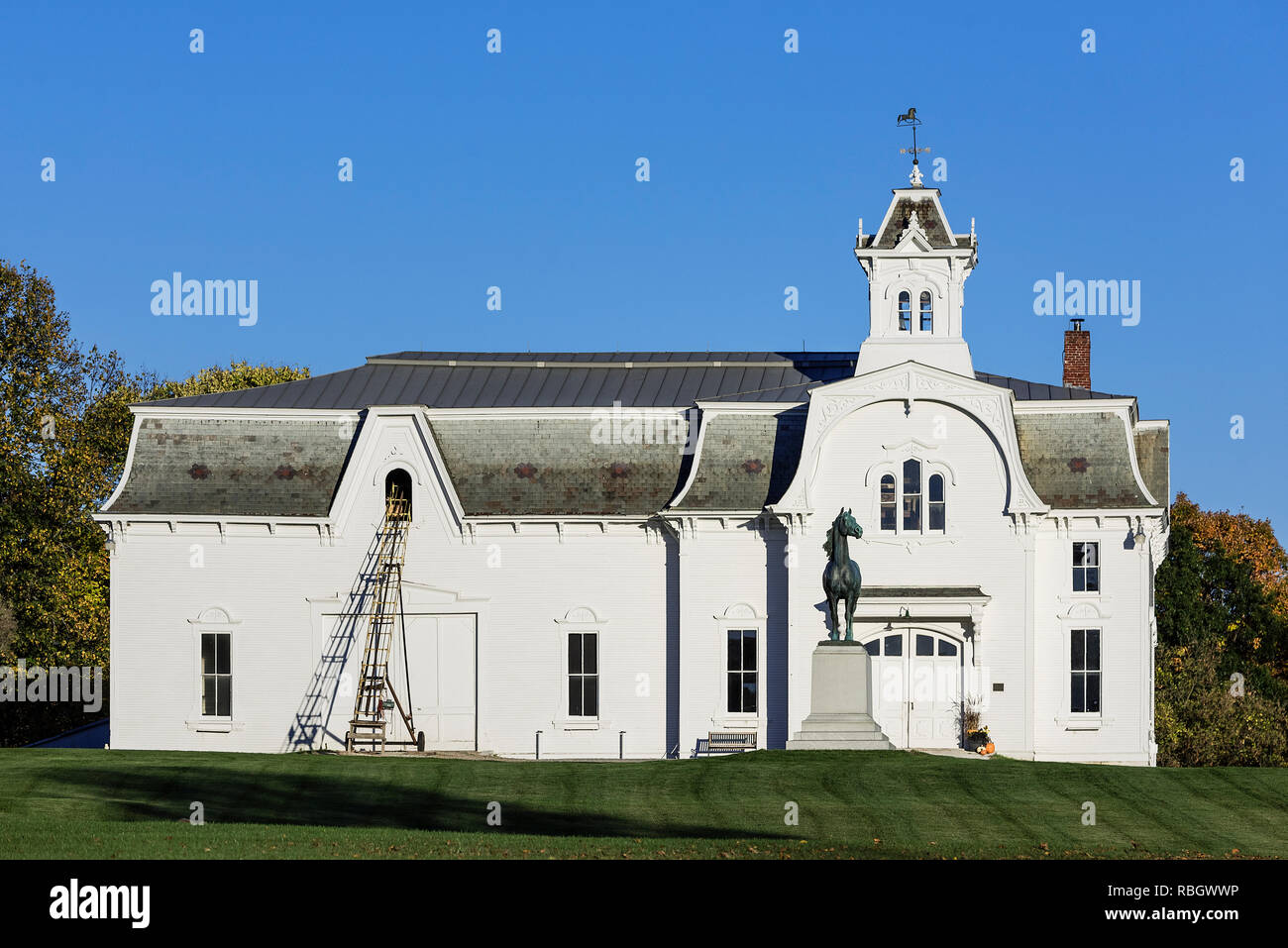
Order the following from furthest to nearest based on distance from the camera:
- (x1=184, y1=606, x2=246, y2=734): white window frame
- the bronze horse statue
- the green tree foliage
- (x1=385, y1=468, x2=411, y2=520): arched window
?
the green tree foliage, (x1=385, y1=468, x2=411, y2=520): arched window, (x1=184, y1=606, x2=246, y2=734): white window frame, the bronze horse statue

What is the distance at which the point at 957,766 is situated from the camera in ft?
100

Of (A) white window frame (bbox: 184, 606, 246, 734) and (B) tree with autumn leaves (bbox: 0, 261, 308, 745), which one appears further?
(B) tree with autumn leaves (bbox: 0, 261, 308, 745)

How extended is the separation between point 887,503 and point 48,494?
98.2 feet

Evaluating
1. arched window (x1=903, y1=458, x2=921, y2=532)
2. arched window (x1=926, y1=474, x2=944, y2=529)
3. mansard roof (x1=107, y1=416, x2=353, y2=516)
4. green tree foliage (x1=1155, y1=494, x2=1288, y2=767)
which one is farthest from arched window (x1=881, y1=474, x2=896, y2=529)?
green tree foliage (x1=1155, y1=494, x2=1288, y2=767)

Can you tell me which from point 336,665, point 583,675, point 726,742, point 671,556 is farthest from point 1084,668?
point 336,665

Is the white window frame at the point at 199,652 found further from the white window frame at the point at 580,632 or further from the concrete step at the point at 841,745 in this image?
the concrete step at the point at 841,745

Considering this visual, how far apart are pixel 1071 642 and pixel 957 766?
8.36 m

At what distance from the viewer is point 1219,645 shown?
65938mm

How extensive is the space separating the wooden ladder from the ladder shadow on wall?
0.82ft

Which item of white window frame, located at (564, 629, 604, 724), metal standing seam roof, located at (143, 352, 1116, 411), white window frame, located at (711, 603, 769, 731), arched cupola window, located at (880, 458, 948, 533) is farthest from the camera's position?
metal standing seam roof, located at (143, 352, 1116, 411)

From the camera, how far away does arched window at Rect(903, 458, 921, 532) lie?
1503 inches

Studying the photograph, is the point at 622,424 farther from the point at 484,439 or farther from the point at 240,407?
the point at 240,407

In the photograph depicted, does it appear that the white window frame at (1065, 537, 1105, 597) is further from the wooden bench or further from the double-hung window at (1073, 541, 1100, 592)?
the wooden bench
